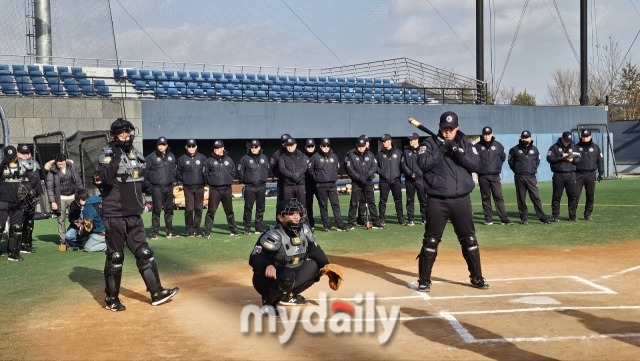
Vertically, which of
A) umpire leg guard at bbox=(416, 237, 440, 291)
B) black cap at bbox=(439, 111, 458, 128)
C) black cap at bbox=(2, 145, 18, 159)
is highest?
black cap at bbox=(439, 111, 458, 128)

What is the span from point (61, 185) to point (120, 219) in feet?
25.4

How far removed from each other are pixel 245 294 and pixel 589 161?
1110 cm

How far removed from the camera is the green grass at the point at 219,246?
37.3 ft

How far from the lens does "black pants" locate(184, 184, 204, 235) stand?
57.5ft

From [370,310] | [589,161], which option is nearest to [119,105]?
[589,161]

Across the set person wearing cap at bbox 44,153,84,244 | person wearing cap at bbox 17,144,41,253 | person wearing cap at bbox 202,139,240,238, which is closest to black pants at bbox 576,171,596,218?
person wearing cap at bbox 202,139,240,238

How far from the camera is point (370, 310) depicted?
344 inches

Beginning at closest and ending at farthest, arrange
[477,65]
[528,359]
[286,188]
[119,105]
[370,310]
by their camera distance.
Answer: [528,359] → [370,310] → [286,188] → [119,105] → [477,65]

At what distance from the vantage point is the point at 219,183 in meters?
17.5

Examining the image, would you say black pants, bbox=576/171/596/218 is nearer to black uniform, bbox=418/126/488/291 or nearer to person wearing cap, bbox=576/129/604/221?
person wearing cap, bbox=576/129/604/221

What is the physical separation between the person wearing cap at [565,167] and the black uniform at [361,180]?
14.1 ft

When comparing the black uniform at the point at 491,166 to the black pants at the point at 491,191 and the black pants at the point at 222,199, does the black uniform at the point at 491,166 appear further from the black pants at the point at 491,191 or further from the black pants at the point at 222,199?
the black pants at the point at 222,199

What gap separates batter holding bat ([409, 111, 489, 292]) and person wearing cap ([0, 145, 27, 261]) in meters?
8.18

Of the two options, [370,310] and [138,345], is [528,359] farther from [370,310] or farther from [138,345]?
[138,345]
